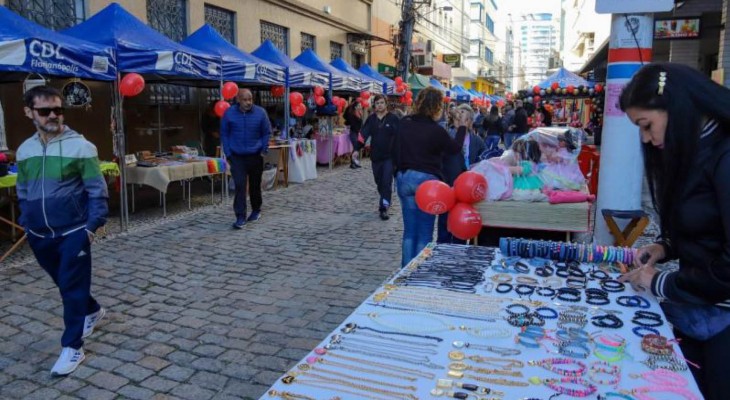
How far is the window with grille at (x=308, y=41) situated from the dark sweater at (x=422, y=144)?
1440 centimetres

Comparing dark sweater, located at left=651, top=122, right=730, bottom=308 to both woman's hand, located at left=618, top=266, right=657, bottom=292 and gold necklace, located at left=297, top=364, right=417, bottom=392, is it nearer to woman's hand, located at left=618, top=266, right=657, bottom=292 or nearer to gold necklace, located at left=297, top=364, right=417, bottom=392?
woman's hand, located at left=618, top=266, right=657, bottom=292

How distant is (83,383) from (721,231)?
142 inches

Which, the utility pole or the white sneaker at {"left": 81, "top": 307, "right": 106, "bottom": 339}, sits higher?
the utility pole

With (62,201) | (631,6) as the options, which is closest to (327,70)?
(631,6)

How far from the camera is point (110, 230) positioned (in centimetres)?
793

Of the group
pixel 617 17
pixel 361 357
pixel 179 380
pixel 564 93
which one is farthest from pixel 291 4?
pixel 361 357

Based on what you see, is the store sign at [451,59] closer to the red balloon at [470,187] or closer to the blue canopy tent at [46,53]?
the blue canopy tent at [46,53]

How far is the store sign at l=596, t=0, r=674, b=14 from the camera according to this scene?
4.86 metres

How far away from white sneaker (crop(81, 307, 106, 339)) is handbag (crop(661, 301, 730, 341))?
12.9 ft

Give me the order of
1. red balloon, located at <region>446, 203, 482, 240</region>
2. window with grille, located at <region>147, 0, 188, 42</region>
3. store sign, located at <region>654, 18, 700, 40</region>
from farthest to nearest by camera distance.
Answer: window with grille, located at <region>147, 0, 188, 42</region> < store sign, located at <region>654, 18, 700, 40</region> < red balloon, located at <region>446, 203, 482, 240</region>

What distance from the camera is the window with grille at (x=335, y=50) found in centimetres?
2100

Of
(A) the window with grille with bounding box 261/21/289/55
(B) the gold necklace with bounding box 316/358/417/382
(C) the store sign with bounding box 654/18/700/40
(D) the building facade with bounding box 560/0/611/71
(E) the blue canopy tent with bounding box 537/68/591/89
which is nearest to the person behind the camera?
(B) the gold necklace with bounding box 316/358/417/382

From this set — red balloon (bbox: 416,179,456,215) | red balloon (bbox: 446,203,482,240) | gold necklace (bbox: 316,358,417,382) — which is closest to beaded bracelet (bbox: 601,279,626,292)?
gold necklace (bbox: 316,358,417,382)

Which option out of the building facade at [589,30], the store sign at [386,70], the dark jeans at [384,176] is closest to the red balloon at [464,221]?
the dark jeans at [384,176]
